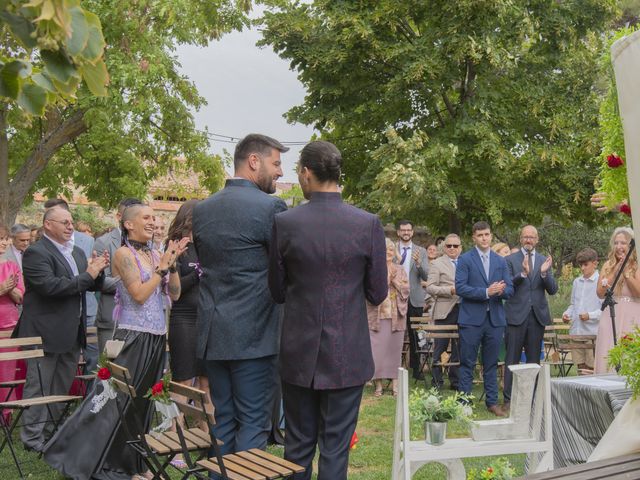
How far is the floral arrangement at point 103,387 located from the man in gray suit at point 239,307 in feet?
3.11

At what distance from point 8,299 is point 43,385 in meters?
1.58

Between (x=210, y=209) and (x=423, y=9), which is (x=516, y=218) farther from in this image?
(x=210, y=209)

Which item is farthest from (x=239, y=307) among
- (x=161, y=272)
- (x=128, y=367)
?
(x=128, y=367)

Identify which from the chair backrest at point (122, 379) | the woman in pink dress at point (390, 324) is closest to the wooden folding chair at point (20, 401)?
the chair backrest at point (122, 379)

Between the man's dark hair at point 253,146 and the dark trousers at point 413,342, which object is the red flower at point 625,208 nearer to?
the man's dark hair at point 253,146

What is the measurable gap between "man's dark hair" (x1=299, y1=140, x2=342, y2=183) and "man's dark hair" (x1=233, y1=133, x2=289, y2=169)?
1.77ft

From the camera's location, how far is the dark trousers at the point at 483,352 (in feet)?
29.3

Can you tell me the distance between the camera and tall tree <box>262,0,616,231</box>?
17.8 m

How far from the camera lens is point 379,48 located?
18391 millimetres

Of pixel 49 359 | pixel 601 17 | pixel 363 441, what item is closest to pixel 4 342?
pixel 49 359

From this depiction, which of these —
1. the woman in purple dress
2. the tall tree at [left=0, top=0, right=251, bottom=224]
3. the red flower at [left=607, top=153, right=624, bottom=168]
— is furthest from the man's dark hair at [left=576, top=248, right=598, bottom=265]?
the tall tree at [left=0, top=0, right=251, bottom=224]

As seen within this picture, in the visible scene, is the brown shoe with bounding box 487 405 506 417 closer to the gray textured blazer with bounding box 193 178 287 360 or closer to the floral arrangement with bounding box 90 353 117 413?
the floral arrangement with bounding box 90 353 117 413

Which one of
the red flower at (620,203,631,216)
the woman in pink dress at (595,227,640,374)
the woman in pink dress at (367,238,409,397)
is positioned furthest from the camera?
the woman in pink dress at (367,238,409,397)

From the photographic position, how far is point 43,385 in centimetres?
680
